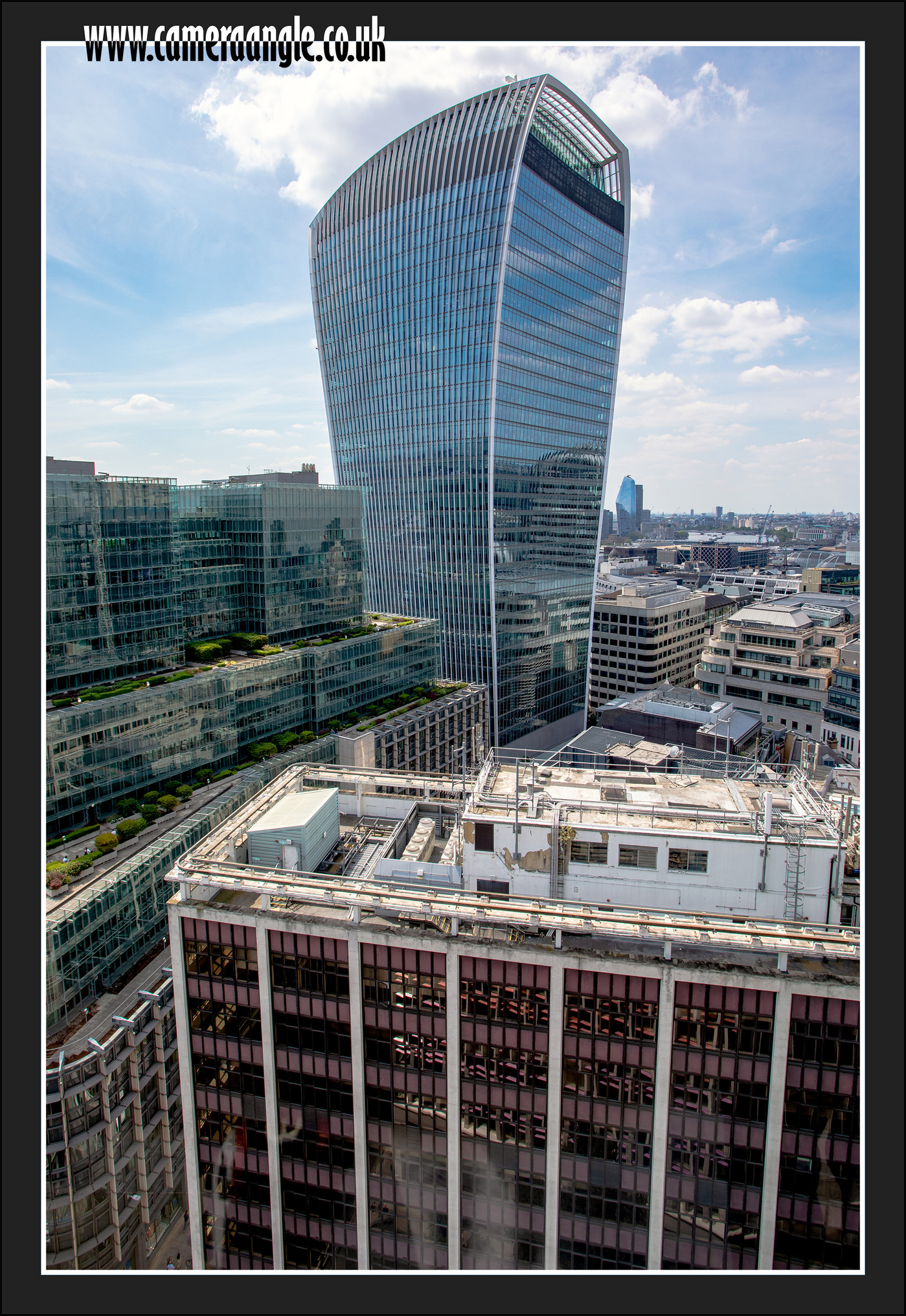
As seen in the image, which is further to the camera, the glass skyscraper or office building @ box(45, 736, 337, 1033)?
the glass skyscraper

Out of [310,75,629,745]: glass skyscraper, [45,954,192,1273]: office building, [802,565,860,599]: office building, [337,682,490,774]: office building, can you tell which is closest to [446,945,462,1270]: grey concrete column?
[45,954,192,1273]: office building

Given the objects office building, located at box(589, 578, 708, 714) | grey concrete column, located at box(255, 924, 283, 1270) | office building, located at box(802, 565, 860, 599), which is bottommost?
grey concrete column, located at box(255, 924, 283, 1270)

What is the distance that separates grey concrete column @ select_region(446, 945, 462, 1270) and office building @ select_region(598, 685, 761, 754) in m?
56.1

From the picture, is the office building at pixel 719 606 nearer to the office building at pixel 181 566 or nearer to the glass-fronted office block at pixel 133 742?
the office building at pixel 181 566

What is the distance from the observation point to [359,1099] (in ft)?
103

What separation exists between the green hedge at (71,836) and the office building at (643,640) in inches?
4446

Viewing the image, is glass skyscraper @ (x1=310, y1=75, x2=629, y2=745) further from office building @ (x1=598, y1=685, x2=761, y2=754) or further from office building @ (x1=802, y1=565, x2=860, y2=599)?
office building @ (x1=802, y1=565, x2=860, y2=599)

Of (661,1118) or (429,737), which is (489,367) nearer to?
(429,737)

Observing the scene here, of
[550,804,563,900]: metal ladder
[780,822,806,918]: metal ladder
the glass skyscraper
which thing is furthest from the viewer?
the glass skyscraper

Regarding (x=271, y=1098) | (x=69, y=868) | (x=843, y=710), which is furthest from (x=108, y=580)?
(x=843, y=710)

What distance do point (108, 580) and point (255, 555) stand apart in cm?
2445

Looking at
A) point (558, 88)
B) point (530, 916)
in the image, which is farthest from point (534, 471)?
point (530, 916)

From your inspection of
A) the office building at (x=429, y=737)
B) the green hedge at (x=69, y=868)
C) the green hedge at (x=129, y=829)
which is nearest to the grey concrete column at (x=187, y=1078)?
the green hedge at (x=69, y=868)

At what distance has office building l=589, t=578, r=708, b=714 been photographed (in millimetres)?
147625
